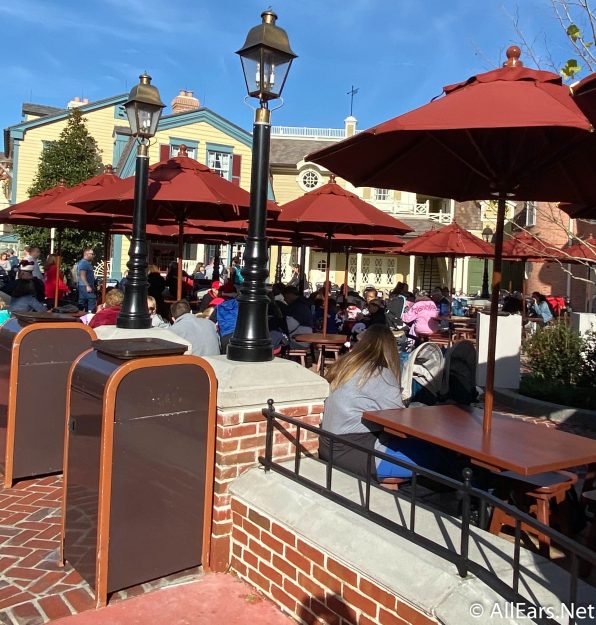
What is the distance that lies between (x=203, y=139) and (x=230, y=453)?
84.2 ft

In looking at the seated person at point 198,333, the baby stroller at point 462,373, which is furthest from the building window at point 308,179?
the baby stroller at point 462,373

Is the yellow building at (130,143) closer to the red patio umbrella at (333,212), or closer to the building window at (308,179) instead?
the building window at (308,179)

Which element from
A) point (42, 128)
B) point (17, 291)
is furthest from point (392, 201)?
point (17, 291)

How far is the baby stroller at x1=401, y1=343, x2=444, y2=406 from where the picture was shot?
5008 millimetres

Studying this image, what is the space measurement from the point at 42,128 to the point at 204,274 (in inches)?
471

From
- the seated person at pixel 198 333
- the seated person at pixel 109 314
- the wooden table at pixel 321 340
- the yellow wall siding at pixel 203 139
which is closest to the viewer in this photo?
the seated person at pixel 198 333

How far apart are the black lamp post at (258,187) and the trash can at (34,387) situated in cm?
163

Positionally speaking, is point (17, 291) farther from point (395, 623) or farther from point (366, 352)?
point (395, 623)

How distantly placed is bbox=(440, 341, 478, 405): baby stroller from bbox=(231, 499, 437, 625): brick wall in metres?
2.00

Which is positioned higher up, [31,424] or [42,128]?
[42,128]

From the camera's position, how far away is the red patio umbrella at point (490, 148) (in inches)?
109

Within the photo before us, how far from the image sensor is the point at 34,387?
486 cm

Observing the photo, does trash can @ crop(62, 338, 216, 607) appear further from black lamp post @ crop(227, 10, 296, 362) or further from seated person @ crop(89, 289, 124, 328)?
seated person @ crop(89, 289, 124, 328)

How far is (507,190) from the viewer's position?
3652 millimetres
